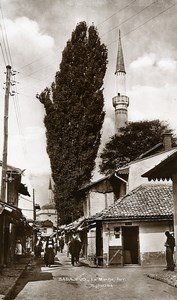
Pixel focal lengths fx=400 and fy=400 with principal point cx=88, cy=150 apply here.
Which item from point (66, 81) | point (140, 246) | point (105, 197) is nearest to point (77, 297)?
point (140, 246)

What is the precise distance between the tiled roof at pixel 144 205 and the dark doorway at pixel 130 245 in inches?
55.6

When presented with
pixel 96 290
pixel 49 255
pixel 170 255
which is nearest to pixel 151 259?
pixel 170 255

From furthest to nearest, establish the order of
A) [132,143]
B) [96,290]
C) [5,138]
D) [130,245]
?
[132,143], [130,245], [5,138], [96,290]

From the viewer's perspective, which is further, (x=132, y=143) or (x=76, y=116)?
(x=132, y=143)

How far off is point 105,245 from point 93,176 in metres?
10.8

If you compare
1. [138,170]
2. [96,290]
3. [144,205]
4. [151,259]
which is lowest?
[151,259]

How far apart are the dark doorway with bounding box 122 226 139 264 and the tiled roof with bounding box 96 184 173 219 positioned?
Result: 4.64 feet

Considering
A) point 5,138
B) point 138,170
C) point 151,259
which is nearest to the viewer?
point 5,138

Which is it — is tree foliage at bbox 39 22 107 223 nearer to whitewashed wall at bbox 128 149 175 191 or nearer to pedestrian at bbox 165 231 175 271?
whitewashed wall at bbox 128 149 175 191

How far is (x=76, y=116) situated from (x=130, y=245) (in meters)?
11.9

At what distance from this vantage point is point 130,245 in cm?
2466

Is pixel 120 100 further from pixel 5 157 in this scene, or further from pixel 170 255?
pixel 170 255

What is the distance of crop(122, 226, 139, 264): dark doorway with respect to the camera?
23.7 meters

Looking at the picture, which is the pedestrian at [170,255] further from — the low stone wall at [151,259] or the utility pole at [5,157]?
the utility pole at [5,157]
